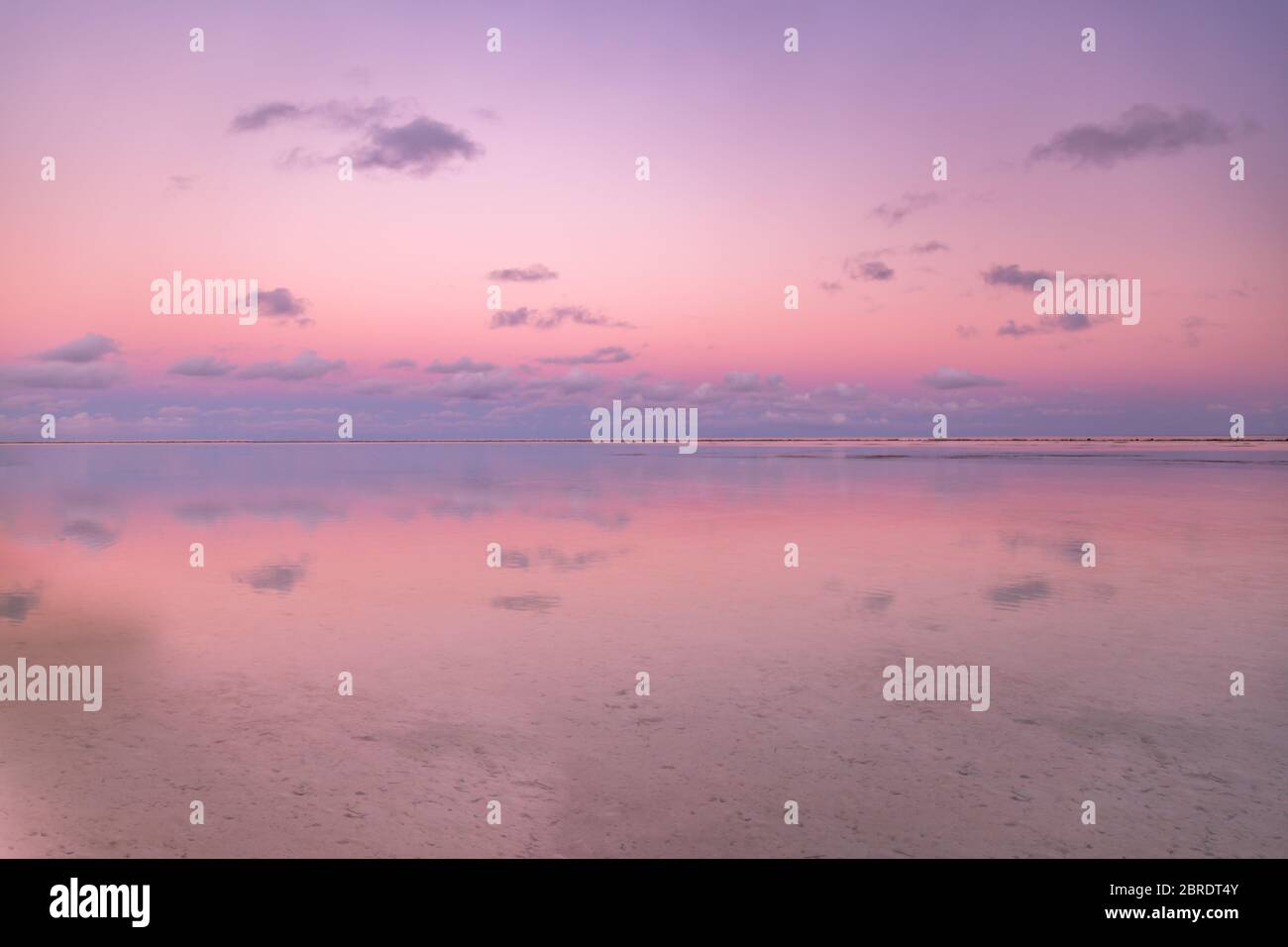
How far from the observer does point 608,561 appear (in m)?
15.8

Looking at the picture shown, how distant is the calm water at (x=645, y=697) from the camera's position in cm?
564

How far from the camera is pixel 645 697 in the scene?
8281 millimetres

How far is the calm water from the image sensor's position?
5.64m

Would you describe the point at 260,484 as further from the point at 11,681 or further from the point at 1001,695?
the point at 1001,695
